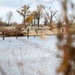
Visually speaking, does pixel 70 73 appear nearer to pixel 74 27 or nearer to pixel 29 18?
pixel 74 27

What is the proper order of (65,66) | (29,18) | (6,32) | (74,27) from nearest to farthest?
(65,66), (74,27), (29,18), (6,32)

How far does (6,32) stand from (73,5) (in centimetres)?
59

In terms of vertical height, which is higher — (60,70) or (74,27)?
(74,27)

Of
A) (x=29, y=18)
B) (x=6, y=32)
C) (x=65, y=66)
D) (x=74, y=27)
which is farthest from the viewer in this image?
(x=6, y=32)

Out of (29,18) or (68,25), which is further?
(29,18)

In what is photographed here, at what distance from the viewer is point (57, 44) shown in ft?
3.17

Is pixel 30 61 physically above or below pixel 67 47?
below

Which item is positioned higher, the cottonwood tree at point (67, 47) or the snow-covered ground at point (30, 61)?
the cottonwood tree at point (67, 47)

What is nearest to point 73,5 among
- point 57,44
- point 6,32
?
point 57,44

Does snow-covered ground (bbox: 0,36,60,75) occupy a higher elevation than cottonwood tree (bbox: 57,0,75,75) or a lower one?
lower

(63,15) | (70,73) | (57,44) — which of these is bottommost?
(70,73)

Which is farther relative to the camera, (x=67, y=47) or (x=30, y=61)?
(x=30, y=61)

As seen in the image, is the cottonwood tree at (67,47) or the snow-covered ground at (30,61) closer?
the cottonwood tree at (67,47)

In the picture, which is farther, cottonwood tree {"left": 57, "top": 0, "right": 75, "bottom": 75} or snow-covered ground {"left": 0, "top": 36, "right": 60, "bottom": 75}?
snow-covered ground {"left": 0, "top": 36, "right": 60, "bottom": 75}
